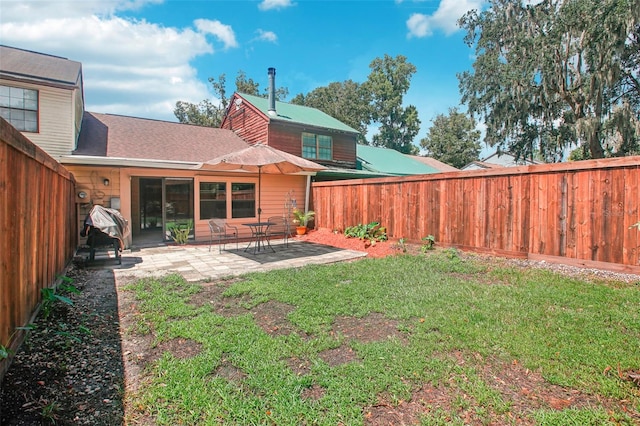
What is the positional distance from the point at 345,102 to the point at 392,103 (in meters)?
5.41

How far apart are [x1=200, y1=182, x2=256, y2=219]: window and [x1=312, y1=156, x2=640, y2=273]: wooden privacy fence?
499cm

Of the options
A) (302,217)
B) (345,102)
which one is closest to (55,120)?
(302,217)

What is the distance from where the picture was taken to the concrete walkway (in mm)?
6145

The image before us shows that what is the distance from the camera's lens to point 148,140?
11344 millimetres

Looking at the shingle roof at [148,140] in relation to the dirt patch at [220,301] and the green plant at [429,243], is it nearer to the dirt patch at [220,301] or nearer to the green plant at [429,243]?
the dirt patch at [220,301]

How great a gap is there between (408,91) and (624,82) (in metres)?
20.9

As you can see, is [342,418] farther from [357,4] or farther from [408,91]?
[408,91]

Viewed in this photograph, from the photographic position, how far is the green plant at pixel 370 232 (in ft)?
28.9

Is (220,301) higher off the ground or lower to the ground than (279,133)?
lower

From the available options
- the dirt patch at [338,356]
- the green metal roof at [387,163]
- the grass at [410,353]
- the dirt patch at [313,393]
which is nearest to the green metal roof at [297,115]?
the green metal roof at [387,163]

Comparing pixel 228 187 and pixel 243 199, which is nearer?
pixel 228 187

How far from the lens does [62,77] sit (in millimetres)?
9344

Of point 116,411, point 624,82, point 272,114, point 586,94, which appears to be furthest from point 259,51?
point 116,411

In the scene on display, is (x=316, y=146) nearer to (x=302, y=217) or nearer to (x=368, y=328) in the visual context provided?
(x=302, y=217)
